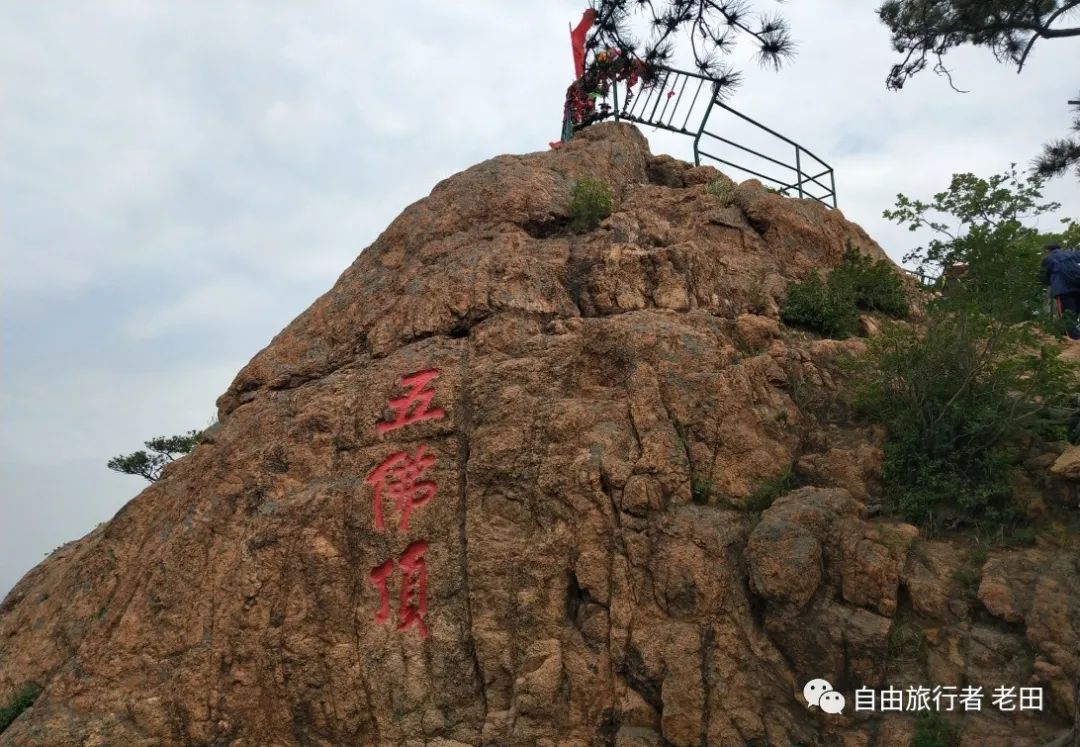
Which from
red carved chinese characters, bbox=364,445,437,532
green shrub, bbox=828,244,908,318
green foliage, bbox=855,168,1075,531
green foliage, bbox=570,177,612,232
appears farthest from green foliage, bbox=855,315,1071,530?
red carved chinese characters, bbox=364,445,437,532

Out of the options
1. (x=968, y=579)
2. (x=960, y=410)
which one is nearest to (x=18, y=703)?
(x=968, y=579)

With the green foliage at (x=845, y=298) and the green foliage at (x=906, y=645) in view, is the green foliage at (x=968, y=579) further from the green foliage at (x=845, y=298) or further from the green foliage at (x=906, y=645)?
the green foliage at (x=845, y=298)

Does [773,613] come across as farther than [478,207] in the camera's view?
No

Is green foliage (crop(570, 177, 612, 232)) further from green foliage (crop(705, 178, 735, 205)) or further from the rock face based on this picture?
green foliage (crop(705, 178, 735, 205))

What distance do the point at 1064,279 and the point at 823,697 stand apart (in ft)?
21.8

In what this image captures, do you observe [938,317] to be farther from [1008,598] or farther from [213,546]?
[213,546]

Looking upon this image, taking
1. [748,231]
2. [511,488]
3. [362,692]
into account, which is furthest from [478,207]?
[362,692]

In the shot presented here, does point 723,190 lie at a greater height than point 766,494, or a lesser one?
greater

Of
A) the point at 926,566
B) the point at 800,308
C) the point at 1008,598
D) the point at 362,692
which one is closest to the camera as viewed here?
the point at 1008,598

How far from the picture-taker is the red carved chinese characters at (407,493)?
9555 mm

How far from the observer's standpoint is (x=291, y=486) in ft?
34.1

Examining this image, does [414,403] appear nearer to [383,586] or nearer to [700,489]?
[383,586]

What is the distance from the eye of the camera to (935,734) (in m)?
7.58

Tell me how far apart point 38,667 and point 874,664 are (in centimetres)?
871
